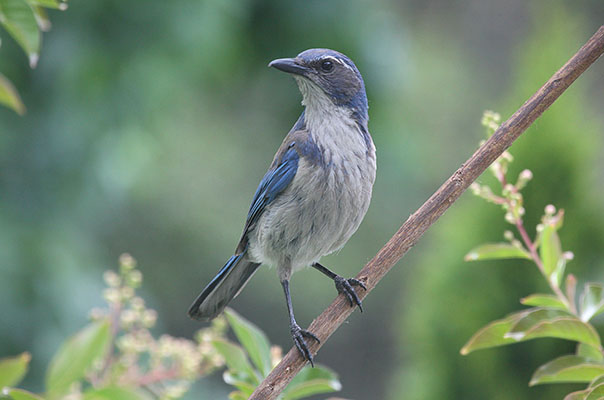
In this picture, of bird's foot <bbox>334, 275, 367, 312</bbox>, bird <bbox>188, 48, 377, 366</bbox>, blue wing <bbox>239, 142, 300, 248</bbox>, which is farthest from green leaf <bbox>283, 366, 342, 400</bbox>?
blue wing <bbox>239, 142, 300, 248</bbox>

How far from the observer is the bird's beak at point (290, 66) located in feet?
8.30

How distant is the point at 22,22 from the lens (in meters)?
1.76

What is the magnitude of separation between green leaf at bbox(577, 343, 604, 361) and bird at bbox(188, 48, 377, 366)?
0.92m

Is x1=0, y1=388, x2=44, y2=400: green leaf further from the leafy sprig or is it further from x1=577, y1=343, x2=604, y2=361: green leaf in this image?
x1=577, y1=343, x2=604, y2=361: green leaf

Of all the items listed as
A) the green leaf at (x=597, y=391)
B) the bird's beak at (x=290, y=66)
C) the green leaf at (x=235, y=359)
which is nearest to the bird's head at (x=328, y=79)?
the bird's beak at (x=290, y=66)

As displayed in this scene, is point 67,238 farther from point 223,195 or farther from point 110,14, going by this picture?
point 223,195

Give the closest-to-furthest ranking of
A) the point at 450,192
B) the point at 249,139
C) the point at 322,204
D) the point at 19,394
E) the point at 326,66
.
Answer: the point at 19,394 → the point at 450,192 → the point at 322,204 → the point at 326,66 → the point at 249,139

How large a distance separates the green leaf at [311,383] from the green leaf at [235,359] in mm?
99

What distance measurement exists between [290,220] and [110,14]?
3.31 meters

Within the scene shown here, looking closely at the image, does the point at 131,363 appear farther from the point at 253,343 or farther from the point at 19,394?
the point at 19,394

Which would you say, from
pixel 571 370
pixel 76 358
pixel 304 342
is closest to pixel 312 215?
pixel 304 342

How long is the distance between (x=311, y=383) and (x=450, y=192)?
1.95 feet

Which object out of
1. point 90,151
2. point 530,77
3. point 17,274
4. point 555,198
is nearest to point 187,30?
point 90,151

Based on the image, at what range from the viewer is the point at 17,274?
5137mm
